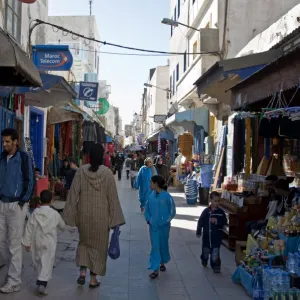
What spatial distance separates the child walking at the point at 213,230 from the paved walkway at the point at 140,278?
22cm

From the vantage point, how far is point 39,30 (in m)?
13.8

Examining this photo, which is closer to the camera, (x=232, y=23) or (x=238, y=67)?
(x=238, y=67)

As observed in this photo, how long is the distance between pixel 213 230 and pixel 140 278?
1299 mm

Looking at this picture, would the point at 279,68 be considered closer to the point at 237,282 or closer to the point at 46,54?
the point at 237,282

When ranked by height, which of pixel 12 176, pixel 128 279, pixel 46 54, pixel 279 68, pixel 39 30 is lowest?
pixel 128 279

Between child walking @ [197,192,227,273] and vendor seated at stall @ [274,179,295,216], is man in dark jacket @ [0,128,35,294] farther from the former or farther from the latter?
vendor seated at stall @ [274,179,295,216]

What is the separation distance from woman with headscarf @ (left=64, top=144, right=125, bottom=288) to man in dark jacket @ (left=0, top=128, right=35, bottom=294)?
0.54 meters

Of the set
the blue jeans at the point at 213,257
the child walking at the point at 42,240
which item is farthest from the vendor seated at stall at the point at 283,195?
the child walking at the point at 42,240

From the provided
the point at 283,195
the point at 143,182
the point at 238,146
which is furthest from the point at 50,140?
the point at 283,195

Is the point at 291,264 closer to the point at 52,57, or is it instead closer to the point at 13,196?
the point at 13,196

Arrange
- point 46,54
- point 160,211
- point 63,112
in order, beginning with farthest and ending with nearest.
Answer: point 63,112 < point 46,54 < point 160,211

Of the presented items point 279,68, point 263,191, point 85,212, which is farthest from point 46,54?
point 279,68

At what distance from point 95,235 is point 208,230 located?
2025 mm

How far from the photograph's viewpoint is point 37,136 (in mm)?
14031
